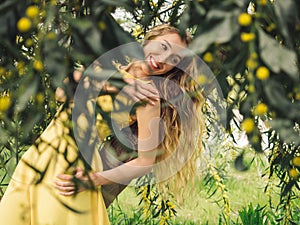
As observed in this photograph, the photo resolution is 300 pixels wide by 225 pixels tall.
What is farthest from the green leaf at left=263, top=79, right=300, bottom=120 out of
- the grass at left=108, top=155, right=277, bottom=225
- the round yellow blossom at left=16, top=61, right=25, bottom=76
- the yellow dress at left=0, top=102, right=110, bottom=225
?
the grass at left=108, top=155, right=277, bottom=225

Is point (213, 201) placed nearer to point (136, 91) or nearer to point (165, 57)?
point (165, 57)

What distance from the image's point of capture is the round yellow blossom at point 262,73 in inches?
34.4

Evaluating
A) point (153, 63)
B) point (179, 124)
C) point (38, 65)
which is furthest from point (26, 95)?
point (179, 124)

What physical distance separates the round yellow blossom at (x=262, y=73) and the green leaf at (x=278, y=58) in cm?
2

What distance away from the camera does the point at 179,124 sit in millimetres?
1992

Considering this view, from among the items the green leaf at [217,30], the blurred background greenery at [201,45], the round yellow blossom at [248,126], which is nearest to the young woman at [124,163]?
the blurred background greenery at [201,45]

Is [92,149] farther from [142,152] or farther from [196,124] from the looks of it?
[196,124]

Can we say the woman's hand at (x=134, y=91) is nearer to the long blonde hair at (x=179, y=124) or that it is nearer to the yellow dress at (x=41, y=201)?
the long blonde hair at (x=179, y=124)

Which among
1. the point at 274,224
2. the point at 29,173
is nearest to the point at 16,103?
the point at 29,173

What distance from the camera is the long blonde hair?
5.89ft

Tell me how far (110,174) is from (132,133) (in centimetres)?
16

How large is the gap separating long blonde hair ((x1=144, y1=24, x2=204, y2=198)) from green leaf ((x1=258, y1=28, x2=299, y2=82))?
760 millimetres

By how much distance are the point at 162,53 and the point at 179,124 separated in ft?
1.04

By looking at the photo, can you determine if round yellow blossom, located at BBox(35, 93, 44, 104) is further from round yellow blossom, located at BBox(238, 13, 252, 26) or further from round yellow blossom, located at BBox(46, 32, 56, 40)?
round yellow blossom, located at BBox(238, 13, 252, 26)
